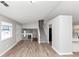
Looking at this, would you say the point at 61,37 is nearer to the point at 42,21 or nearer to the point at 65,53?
the point at 65,53

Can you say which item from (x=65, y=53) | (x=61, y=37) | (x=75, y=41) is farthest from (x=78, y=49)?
(x=61, y=37)

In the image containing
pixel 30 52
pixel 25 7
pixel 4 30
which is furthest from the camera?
pixel 4 30

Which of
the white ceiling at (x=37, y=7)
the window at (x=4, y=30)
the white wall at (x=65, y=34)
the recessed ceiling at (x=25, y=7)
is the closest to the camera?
the recessed ceiling at (x=25, y=7)

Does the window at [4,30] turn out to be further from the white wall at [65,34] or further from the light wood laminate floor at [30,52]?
the white wall at [65,34]

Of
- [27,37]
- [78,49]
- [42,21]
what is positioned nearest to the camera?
[78,49]

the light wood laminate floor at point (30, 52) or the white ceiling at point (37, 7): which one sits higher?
the white ceiling at point (37, 7)

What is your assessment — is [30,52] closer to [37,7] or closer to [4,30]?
[4,30]

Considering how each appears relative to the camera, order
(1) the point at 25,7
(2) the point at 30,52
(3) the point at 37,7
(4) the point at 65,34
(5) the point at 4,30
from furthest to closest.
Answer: (5) the point at 4,30 → (2) the point at 30,52 → (4) the point at 65,34 → (3) the point at 37,7 → (1) the point at 25,7

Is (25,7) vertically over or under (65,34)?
over

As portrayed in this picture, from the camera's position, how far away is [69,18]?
16.5 feet

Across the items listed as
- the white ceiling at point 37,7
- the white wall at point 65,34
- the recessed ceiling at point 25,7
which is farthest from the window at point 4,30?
the white wall at point 65,34

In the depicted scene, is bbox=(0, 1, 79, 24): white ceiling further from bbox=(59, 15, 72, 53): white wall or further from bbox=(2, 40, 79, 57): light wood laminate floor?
bbox=(2, 40, 79, 57): light wood laminate floor

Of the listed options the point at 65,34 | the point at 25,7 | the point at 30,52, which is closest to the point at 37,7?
the point at 25,7

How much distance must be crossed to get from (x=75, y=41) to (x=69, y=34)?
967mm
